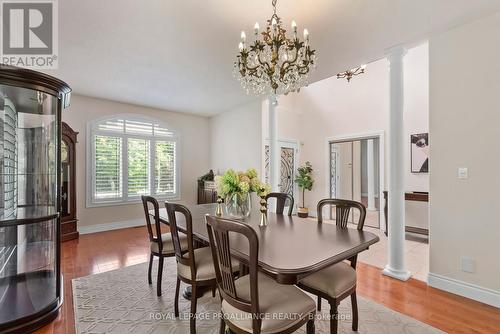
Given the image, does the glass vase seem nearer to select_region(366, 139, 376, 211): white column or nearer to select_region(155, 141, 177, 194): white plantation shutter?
select_region(155, 141, 177, 194): white plantation shutter

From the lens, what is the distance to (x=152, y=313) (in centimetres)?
220

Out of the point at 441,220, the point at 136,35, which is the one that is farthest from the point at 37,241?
the point at 441,220

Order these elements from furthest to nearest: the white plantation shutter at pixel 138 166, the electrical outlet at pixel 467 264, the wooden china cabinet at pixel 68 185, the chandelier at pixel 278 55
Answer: the white plantation shutter at pixel 138 166 → the wooden china cabinet at pixel 68 185 → the electrical outlet at pixel 467 264 → the chandelier at pixel 278 55

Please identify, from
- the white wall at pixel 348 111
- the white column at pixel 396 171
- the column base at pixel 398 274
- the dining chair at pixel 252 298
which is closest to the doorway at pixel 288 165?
the white wall at pixel 348 111

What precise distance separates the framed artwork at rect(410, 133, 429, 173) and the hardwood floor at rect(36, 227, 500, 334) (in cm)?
250

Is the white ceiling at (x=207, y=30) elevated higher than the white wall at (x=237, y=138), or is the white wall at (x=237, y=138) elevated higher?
the white ceiling at (x=207, y=30)

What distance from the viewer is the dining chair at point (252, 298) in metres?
1.30

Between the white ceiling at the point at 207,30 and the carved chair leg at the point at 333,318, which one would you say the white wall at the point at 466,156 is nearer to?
the white ceiling at the point at 207,30

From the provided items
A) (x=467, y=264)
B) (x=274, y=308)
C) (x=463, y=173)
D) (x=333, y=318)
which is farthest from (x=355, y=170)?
(x=274, y=308)

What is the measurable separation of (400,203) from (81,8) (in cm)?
378

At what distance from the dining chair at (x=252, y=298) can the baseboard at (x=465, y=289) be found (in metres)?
1.97

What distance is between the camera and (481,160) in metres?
2.38

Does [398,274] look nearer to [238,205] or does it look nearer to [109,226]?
[238,205]

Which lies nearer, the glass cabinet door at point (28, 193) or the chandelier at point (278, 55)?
the chandelier at point (278, 55)
